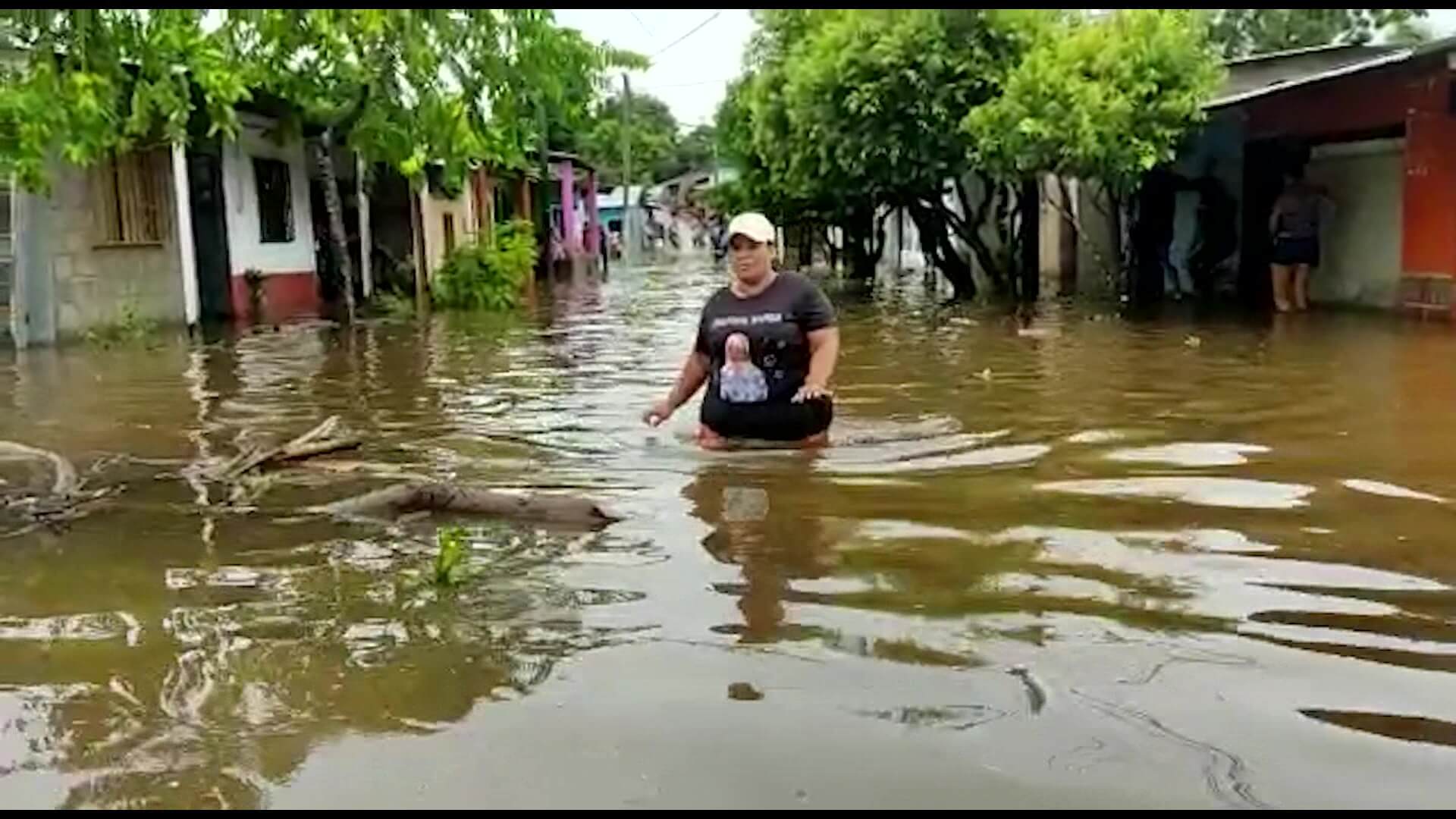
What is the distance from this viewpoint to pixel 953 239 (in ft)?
104

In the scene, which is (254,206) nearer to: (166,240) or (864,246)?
(166,240)

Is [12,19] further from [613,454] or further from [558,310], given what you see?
[558,310]

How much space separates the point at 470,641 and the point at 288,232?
19.3 metres

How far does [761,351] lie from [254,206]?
15.3 meters

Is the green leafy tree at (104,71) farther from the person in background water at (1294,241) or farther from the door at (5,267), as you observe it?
the person in background water at (1294,241)

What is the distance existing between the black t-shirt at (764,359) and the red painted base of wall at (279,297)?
13483 millimetres

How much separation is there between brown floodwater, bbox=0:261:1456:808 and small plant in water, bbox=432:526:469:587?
60mm

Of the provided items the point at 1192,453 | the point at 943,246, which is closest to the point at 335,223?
the point at 943,246

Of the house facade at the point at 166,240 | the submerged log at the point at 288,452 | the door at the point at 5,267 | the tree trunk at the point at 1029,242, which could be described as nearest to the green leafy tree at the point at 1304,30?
→ the tree trunk at the point at 1029,242

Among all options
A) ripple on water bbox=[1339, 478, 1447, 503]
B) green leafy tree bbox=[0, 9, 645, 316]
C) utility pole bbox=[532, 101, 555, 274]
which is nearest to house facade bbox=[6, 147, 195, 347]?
green leafy tree bbox=[0, 9, 645, 316]

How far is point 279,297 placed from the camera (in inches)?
864

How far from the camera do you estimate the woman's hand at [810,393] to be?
7.82 m

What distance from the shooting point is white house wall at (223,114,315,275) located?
2064cm

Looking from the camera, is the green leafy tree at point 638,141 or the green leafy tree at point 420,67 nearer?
the green leafy tree at point 420,67
